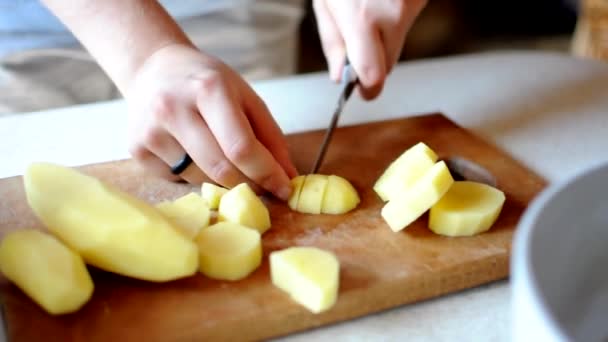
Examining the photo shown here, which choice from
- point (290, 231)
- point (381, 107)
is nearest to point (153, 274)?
point (290, 231)

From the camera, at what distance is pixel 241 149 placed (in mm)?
837

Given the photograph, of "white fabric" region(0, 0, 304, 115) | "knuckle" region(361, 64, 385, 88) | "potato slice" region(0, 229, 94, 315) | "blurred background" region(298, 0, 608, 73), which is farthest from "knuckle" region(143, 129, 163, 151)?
"blurred background" region(298, 0, 608, 73)

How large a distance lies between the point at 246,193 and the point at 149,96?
19cm

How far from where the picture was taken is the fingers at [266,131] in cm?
90

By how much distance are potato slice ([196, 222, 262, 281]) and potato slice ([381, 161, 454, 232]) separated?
0.17 meters

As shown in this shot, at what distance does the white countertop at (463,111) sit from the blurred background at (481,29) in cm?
138

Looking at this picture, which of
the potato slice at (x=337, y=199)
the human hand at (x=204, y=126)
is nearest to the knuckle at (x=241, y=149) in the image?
the human hand at (x=204, y=126)

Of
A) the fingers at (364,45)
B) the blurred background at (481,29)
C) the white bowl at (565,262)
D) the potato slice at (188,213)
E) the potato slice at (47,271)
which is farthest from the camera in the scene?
the blurred background at (481,29)

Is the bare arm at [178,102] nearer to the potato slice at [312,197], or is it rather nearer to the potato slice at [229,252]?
the potato slice at [312,197]

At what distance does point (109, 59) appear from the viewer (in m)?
0.96

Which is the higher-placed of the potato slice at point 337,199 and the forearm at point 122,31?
the forearm at point 122,31

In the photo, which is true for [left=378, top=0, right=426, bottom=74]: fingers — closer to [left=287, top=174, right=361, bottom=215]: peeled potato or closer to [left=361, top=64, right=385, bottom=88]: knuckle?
[left=361, top=64, right=385, bottom=88]: knuckle

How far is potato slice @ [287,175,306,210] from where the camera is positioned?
862 millimetres

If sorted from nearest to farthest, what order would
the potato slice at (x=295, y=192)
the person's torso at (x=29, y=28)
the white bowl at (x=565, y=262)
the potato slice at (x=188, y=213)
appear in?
the white bowl at (x=565, y=262) < the potato slice at (x=188, y=213) < the potato slice at (x=295, y=192) < the person's torso at (x=29, y=28)
